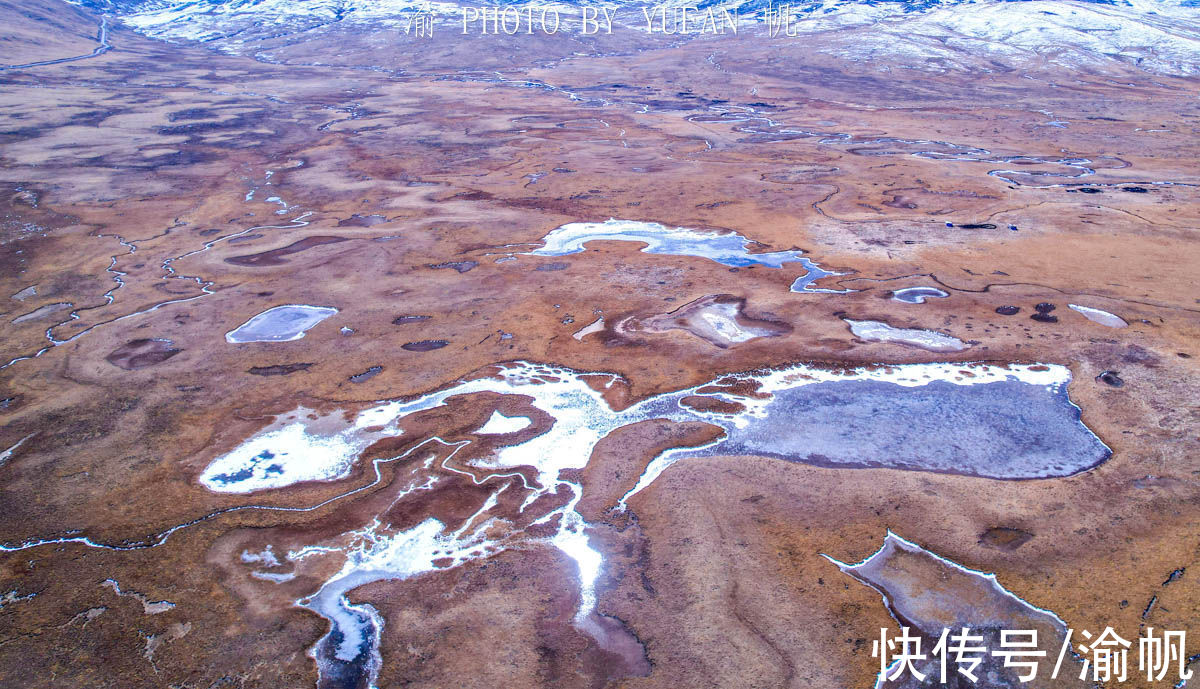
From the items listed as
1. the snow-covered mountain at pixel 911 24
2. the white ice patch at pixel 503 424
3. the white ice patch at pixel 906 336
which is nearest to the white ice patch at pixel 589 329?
the white ice patch at pixel 503 424

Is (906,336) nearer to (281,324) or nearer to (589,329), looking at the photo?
(589,329)

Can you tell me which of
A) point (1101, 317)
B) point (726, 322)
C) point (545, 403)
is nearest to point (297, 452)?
point (545, 403)

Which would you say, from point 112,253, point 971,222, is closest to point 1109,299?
point 971,222

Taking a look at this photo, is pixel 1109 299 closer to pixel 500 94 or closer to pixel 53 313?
pixel 53 313

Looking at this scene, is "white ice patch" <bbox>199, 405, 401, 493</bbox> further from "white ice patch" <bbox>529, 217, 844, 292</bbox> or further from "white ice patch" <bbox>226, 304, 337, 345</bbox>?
"white ice patch" <bbox>529, 217, 844, 292</bbox>

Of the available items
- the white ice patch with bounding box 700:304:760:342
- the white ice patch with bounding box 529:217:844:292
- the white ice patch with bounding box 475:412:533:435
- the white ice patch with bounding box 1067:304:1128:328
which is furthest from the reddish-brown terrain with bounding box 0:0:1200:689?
the white ice patch with bounding box 529:217:844:292

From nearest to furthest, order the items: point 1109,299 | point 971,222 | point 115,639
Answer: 1. point 115,639
2. point 1109,299
3. point 971,222
